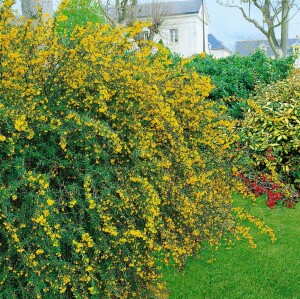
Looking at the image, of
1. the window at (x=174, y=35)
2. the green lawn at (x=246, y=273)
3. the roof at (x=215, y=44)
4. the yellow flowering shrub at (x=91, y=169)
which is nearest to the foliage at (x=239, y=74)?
the green lawn at (x=246, y=273)

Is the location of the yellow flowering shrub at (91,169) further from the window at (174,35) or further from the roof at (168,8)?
the window at (174,35)

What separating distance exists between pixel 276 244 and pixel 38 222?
2708 mm

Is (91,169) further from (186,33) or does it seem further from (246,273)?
(186,33)

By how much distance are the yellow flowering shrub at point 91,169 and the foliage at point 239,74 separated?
337cm

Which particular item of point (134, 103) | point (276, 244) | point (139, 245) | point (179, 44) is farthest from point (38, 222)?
point (179, 44)

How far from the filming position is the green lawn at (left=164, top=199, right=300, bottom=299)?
3.93m

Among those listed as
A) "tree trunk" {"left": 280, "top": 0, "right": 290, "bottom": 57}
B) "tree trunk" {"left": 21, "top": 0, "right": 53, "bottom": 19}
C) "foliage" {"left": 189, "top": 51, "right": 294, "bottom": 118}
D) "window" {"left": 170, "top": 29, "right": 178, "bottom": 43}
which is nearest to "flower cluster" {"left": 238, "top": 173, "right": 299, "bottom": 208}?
"foliage" {"left": 189, "top": 51, "right": 294, "bottom": 118}

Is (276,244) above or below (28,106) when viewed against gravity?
below

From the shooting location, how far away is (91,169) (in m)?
3.19

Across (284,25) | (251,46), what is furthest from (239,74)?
(251,46)

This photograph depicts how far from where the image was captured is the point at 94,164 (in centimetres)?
332

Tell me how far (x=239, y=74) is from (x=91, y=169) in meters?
5.23

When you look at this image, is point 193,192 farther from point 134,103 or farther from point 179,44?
point 179,44

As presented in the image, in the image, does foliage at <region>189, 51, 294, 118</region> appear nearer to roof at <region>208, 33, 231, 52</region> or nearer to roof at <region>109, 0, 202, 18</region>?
roof at <region>109, 0, 202, 18</region>
